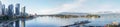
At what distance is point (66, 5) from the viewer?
2645mm

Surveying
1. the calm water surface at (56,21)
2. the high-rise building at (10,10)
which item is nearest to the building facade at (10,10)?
the high-rise building at (10,10)

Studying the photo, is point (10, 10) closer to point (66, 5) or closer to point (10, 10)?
point (10, 10)

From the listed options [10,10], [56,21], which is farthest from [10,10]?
[56,21]

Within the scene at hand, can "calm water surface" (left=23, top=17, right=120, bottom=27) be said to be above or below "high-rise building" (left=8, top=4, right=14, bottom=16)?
below

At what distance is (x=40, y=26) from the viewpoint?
2.63 m

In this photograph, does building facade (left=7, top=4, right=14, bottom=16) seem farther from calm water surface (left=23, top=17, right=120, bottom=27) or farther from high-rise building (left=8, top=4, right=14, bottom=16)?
calm water surface (left=23, top=17, right=120, bottom=27)

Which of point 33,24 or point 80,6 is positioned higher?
point 80,6

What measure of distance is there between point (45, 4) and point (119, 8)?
730 millimetres

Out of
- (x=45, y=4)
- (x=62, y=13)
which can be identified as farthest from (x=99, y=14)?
(x=45, y=4)

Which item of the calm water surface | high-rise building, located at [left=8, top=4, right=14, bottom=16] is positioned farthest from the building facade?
the calm water surface

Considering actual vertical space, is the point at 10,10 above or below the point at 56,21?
above

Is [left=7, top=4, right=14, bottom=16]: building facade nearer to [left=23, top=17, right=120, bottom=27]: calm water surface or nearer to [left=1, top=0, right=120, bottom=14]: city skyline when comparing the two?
[left=1, top=0, right=120, bottom=14]: city skyline

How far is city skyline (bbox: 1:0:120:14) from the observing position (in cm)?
263

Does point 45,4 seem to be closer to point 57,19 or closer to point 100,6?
point 57,19
